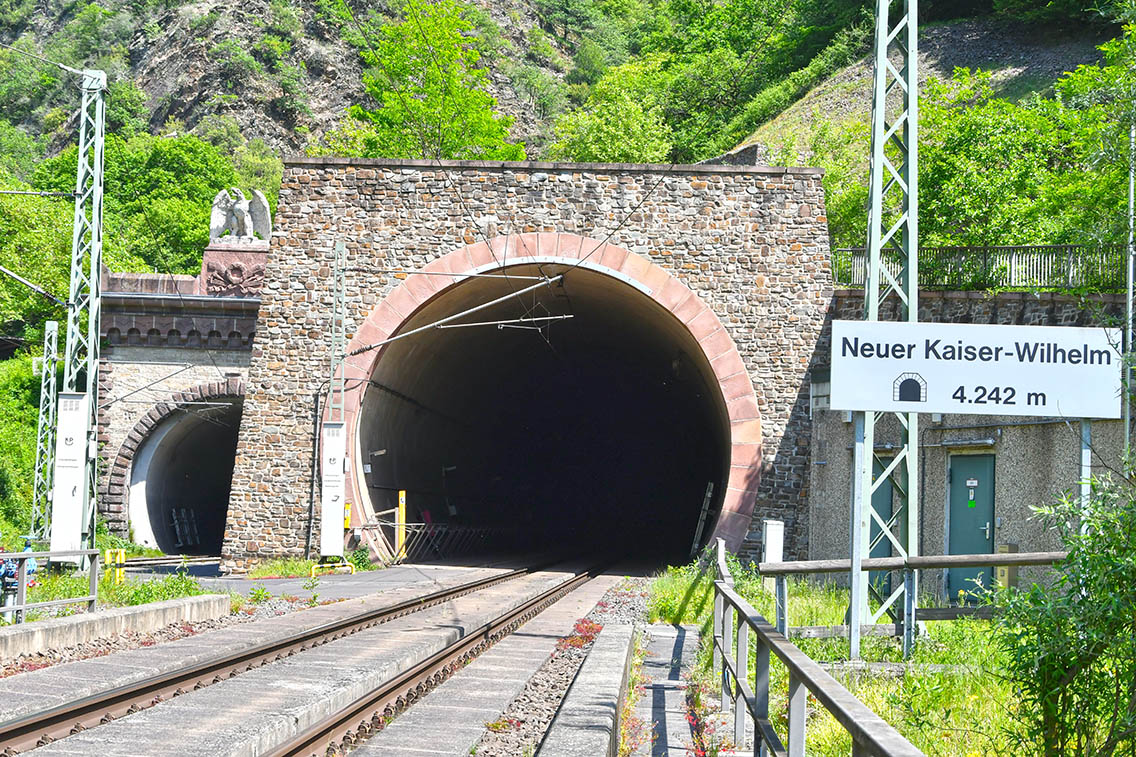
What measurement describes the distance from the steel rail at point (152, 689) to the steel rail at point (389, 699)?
1323 mm

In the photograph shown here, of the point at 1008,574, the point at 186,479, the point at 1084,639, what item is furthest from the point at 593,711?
the point at 186,479

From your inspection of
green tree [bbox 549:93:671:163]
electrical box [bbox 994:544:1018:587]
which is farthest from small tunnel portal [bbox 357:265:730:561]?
green tree [bbox 549:93:671:163]

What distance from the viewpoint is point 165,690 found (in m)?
9.09

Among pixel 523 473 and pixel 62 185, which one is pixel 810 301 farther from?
pixel 62 185

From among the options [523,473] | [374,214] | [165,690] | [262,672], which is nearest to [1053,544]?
[262,672]

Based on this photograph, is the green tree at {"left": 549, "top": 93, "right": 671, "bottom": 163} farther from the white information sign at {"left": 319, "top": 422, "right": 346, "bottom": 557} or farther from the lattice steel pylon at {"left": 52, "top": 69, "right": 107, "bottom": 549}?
the lattice steel pylon at {"left": 52, "top": 69, "right": 107, "bottom": 549}

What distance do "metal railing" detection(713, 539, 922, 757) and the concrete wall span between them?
5.96 m

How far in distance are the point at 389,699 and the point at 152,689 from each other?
69.2 inches

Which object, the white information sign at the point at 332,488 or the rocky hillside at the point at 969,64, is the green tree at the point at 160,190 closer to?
the rocky hillside at the point at 969,64

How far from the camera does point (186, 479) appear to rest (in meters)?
33.6

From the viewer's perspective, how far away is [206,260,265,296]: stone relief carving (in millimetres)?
29812

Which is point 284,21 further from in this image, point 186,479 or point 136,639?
point 136,639

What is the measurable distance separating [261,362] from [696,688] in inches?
581

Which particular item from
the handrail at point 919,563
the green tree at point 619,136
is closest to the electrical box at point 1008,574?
the handrail at point 919,563
